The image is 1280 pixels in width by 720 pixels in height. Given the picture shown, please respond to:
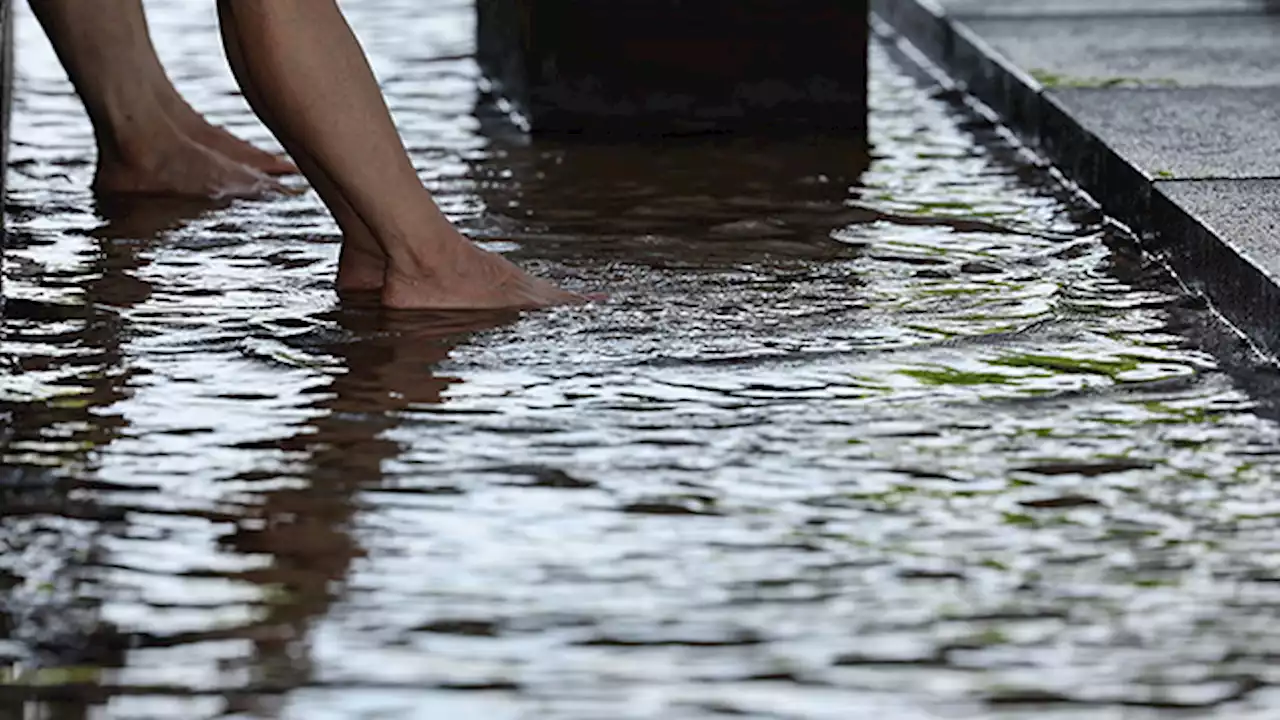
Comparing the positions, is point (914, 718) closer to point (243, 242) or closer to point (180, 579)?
point (180, 579)

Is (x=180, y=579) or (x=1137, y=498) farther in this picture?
(x=1137, y=498)

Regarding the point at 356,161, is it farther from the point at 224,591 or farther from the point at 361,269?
the point at 224,591

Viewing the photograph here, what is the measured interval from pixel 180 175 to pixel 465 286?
3.46 feet

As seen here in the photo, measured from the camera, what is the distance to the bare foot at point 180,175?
14.0 ft

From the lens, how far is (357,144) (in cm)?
339

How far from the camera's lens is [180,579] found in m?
2.31

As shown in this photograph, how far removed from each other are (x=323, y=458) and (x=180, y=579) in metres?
0.40

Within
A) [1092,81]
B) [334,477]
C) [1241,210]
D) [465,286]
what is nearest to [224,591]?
[334,477]

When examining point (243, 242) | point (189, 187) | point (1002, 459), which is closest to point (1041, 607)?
point (1002, 459)

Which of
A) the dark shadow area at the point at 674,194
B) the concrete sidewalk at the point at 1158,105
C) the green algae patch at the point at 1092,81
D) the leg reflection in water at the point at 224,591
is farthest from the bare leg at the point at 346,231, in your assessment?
the green algae patch at the point at 1092,81

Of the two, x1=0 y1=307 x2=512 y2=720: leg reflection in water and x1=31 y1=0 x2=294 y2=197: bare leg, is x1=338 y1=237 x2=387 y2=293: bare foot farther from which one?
x1=31 y1=0 x2=294 y2=197: bare leg

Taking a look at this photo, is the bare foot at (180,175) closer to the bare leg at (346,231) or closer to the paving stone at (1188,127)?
the bare leg at (346,231)

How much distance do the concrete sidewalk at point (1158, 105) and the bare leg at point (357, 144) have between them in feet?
2.95

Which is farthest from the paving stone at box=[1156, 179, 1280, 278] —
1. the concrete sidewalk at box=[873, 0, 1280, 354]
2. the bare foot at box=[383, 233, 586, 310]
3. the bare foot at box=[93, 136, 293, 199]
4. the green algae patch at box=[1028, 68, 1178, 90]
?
the bare foot at box=[93, 136, 293, 199]
